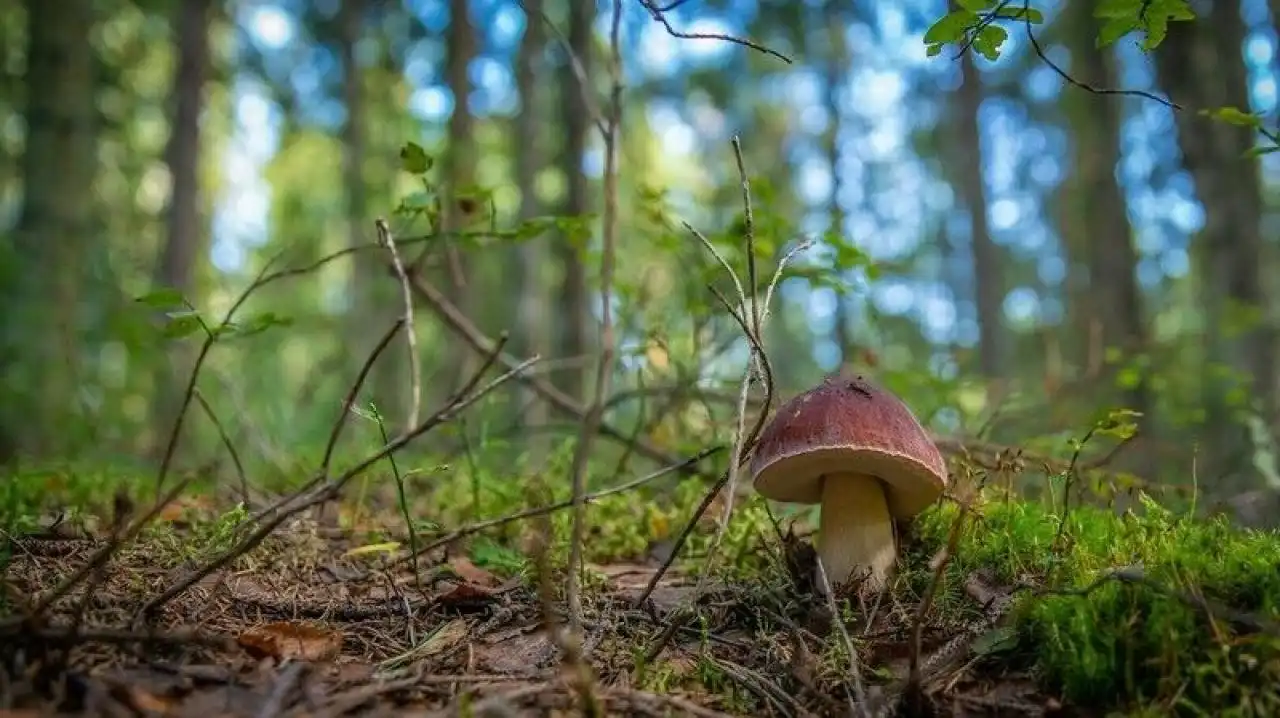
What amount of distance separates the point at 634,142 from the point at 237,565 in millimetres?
14103

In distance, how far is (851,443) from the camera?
2393 millimetres

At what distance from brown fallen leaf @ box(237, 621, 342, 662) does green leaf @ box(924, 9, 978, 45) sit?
8.19 ft

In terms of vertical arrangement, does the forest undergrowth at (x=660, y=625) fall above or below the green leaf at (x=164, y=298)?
below

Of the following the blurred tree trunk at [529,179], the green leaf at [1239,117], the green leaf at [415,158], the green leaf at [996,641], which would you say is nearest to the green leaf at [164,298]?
the green leaf at [415,158]

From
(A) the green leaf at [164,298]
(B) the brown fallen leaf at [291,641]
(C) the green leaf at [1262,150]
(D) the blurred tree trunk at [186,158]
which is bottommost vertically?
(B) the brown fallen leaf at [291,641]

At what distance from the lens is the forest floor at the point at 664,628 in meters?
1.84

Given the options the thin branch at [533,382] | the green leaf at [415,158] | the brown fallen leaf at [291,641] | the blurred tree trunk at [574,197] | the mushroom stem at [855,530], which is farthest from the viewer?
the blurred tree trunk at [574,197]

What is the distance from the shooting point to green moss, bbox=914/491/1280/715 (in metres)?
1.85

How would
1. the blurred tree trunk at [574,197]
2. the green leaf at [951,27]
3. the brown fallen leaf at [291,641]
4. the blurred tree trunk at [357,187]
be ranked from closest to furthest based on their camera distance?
the brown fallen leaf at [291,641] → the green leaf at [951,27] → the blurred tree trunk at [574,197] → the blurred tree trunk at [357,187]

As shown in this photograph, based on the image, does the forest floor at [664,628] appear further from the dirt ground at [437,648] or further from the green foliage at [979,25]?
the green foliage at [979,25]

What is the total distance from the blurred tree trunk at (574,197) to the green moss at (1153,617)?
5.85m

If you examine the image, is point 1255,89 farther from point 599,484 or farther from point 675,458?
point 599,484

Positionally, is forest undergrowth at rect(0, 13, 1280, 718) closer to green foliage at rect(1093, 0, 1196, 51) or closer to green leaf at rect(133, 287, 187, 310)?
green leaf at rect(133, 287, 187, 310)

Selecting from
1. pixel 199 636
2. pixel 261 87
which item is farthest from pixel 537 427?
pixel 261 87
